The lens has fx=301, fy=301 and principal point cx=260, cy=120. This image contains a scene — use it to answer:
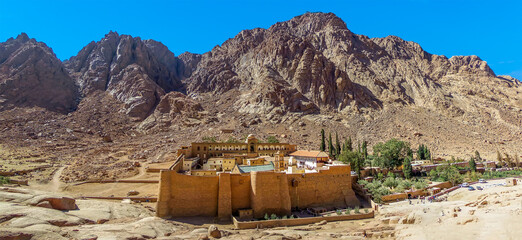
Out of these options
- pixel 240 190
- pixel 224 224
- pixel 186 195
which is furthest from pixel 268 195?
pixel 186 195

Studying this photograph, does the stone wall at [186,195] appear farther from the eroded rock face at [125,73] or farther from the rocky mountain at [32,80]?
the rocky mountain at [32,80]

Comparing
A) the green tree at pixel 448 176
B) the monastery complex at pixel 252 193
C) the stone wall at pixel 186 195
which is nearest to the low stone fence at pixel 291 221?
the monastery complex at pixel 252 193

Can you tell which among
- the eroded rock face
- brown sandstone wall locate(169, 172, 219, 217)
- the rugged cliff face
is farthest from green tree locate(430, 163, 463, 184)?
the eroded rock face

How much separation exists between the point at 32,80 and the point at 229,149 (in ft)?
254

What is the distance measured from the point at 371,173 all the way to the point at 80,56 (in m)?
119

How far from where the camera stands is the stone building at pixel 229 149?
44.5 metres

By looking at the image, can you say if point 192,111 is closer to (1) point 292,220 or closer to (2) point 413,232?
(1) point 292,220

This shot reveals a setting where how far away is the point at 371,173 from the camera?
4222 centimetres

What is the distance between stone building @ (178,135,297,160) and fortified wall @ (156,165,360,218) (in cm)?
1872

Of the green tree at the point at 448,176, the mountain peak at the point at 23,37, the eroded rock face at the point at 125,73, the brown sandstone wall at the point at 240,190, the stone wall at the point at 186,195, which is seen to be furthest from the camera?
the mountain peak at the point at 23,37

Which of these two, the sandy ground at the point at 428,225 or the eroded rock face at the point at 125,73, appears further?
the eroded rock face at the point at 125,73

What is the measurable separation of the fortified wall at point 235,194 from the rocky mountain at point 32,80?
8293cm

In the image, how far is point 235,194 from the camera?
2533cm

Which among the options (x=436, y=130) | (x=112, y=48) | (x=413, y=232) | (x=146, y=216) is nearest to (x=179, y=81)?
(x=112, y=48)
